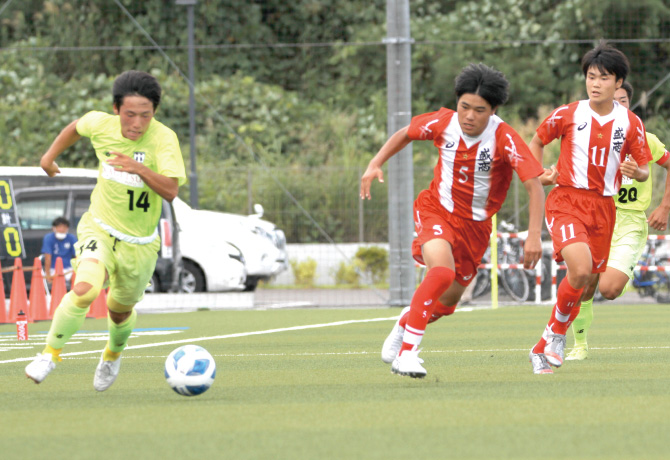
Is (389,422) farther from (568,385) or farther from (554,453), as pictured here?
(568,385)

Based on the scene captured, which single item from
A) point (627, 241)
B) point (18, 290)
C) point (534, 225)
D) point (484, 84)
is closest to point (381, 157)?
point (484, 84)

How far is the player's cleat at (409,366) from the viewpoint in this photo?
289 inches

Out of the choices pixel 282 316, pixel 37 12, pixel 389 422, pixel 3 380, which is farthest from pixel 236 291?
pixel 37 12

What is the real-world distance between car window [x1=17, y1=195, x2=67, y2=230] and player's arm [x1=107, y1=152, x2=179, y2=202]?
12509mm

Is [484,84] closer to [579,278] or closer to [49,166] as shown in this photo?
[579,278]

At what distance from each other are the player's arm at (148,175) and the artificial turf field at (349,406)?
1.21 metres

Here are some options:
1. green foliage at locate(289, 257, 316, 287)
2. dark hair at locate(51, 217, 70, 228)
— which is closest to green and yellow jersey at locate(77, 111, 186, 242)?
A: dark hair at locate(51, 217, 70, 228)

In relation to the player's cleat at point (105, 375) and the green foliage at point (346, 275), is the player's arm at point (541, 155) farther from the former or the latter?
the green foliage at point (346, 275)

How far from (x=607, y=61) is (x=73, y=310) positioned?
394 centimetres

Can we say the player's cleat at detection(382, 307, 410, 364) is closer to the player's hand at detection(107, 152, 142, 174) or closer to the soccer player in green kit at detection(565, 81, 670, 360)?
the soccer player in green kit at detection(565, 81, 670, 360)

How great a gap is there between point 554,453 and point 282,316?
12.3 m

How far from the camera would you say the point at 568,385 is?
7.35m

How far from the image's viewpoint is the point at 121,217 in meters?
7.50

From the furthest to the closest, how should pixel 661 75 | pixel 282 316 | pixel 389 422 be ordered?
pixel 661 75
pixel 282 316
pixel 389 422
